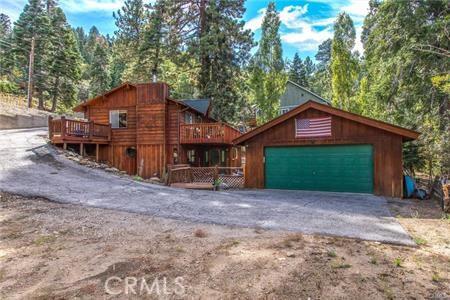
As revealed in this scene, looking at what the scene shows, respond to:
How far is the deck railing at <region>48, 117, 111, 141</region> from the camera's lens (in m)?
15.8

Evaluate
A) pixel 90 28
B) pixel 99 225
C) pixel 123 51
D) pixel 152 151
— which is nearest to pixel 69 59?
pixel 123 51

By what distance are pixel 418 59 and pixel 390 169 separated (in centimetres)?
540

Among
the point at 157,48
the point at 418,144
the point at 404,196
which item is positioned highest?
the point at 157,48

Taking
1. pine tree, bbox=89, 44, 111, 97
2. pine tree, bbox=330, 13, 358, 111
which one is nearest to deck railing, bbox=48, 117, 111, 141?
pine tree, bbox=330, 13, 358, 111

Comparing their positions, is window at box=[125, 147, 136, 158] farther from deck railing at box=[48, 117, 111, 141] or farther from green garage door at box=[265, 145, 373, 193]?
green garage door at box=[265, 145, 373, 193]

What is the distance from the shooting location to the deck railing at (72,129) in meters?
15.8

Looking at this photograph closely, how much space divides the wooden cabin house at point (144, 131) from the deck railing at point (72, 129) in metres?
0.06

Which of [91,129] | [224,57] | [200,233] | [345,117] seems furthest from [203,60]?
[200,233]

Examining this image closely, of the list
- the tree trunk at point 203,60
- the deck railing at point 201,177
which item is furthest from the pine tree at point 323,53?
the deck railing at point 201,177

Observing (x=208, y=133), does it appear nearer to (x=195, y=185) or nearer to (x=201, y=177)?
(x=201, y=177)

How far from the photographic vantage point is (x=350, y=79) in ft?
71.6

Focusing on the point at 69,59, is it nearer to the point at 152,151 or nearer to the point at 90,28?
the point at 152,151

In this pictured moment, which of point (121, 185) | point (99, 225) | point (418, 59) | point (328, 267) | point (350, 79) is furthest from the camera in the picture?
point (350, 79)

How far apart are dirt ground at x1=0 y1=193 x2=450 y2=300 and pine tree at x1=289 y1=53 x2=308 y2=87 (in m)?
45.9
